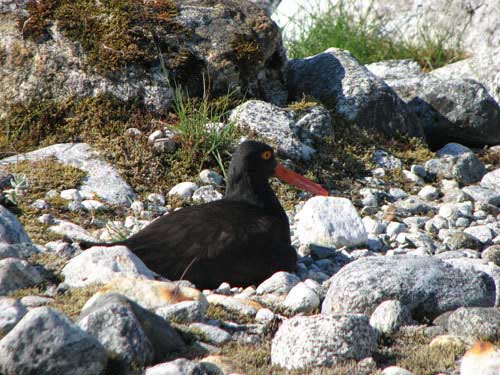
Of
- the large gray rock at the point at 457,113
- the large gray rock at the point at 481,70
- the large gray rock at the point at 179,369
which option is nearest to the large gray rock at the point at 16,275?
the large gray rock at the point at 179,369

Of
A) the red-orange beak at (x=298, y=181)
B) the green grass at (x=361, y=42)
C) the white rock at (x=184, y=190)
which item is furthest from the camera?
the green grass at (x=361, y=42)

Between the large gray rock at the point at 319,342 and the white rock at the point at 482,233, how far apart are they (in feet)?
12.9

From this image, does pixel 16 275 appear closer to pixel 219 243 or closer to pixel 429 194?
pixel 219 243

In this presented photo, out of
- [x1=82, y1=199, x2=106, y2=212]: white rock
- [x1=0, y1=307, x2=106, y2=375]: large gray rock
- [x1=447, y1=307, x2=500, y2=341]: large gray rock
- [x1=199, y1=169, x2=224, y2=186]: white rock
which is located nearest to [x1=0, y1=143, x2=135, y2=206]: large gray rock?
[x1=82, y1=199, x2=106, y2=212]: white rock

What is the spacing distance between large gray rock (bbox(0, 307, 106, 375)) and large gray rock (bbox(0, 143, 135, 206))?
4.58 meters

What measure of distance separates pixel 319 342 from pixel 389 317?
842 mm

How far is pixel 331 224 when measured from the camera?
24.3 ft

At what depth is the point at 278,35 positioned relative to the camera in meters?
9.99

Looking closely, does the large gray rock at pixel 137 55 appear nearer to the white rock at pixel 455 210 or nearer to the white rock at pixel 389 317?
the white rock at pixel 455 210

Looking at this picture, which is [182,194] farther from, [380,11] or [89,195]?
[380,11]

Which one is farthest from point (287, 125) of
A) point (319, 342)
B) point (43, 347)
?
point (43, 347)

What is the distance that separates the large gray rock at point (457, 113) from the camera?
10.7 meters

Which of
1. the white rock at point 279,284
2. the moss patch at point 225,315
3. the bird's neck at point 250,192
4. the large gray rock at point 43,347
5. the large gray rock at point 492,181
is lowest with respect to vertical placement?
the large gray rock at point 492,181

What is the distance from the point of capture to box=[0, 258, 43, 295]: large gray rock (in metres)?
4.78
